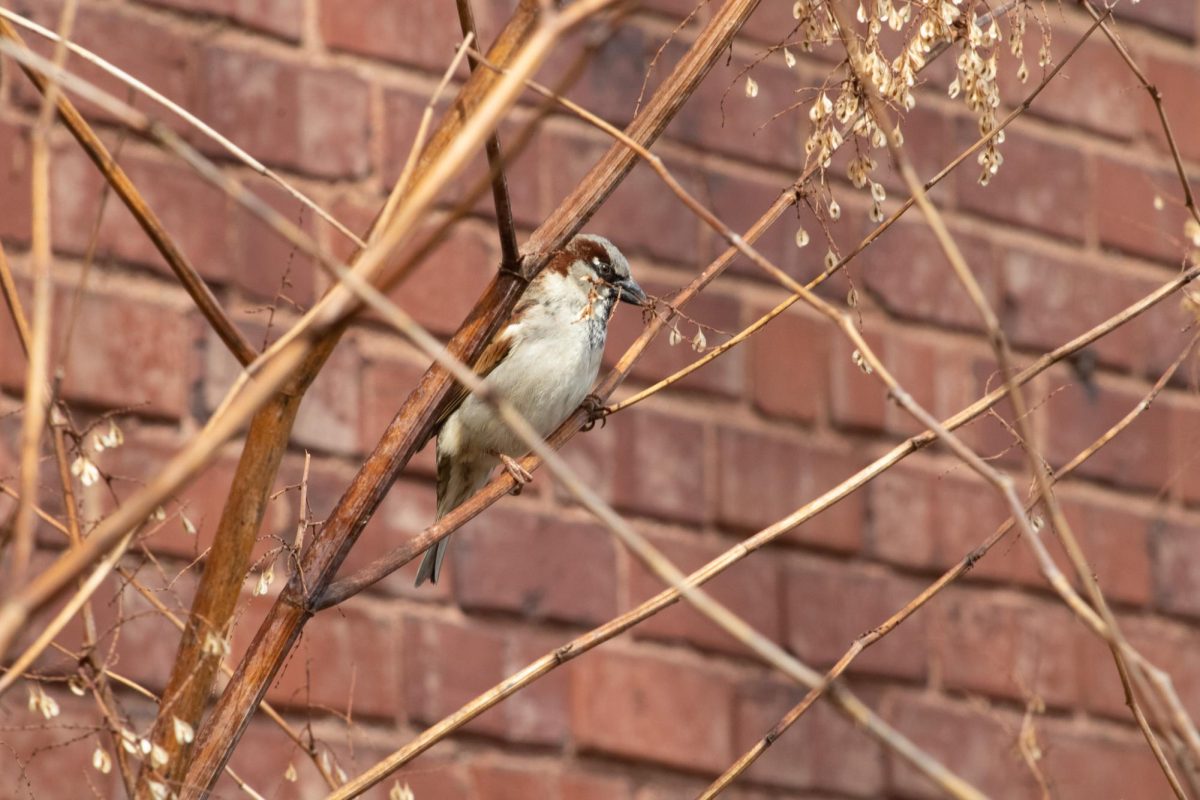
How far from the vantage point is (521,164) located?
1.86m

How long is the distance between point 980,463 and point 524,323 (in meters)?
1.48

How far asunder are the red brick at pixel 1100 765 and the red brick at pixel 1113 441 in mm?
305

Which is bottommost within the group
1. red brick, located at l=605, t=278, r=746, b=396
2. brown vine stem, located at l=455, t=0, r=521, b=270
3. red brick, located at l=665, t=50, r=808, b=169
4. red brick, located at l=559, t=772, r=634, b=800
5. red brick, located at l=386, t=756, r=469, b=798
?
brown vine stem, located at l=455, t=0, r=521, b=270

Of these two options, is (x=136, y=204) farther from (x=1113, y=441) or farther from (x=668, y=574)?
(x=1113, y=441)

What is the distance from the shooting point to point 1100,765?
212 centimetres

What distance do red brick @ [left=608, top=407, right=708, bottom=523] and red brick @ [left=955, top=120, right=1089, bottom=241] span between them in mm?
482

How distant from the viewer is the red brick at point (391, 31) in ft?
5.91

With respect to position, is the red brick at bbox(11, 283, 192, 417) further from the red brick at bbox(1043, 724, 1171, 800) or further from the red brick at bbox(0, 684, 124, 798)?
the red brick at bbox(1043, 724, 1171, 800)

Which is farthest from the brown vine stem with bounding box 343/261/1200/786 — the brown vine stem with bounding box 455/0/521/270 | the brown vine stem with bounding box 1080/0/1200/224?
the brown vine stem with bounding box 455/0/521/270

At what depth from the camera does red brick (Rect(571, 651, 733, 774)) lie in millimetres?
1827

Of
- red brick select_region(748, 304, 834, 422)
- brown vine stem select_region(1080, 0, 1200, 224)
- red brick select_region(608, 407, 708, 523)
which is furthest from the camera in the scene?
red brick select_region(748, 304, 834, 422)

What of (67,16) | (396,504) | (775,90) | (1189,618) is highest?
(775,90)

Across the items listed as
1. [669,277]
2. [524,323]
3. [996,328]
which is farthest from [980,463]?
[524,323]

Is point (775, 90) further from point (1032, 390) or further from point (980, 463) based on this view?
point (980, 463)
